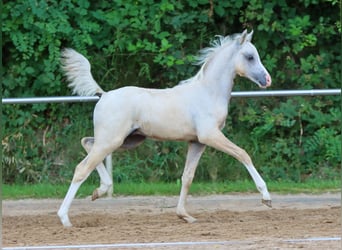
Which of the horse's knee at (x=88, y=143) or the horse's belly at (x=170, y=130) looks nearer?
the horse's belly at (x=170, y=130)

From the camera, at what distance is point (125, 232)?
858 cm

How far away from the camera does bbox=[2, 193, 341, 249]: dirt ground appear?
7.89 meters

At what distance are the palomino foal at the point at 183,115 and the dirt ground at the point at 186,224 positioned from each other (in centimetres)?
37

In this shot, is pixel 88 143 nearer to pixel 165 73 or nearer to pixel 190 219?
pixel 190 219

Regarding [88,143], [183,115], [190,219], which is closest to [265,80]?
[183,115]

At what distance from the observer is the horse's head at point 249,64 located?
9430mm

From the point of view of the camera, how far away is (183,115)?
928cm

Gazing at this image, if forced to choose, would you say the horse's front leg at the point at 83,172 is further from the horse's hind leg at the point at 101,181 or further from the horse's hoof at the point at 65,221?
the horse's hind leg at the point at 101,181

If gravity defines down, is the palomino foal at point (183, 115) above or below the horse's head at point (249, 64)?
below

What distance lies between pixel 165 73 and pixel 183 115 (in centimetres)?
512

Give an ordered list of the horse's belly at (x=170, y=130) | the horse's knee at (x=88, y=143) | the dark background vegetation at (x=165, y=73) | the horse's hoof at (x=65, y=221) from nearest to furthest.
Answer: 1. the horse's hoof at (x=65, y=221)
2. the horse's belly at (x=170, y=130)
3. the horse's knee at (x=88, y=143)
4. the dark background vegetation at (x=165, y=73)

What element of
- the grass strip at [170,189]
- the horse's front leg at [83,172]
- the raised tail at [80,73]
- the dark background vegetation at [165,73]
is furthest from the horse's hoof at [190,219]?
the dark background vegetation at [165,73]

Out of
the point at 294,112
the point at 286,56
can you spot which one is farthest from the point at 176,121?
the point at 286,56

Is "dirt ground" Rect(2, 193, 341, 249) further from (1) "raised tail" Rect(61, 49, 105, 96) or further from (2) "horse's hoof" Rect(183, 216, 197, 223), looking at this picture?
(1) "raised tail" Rect(61, 49, 105, 96)
